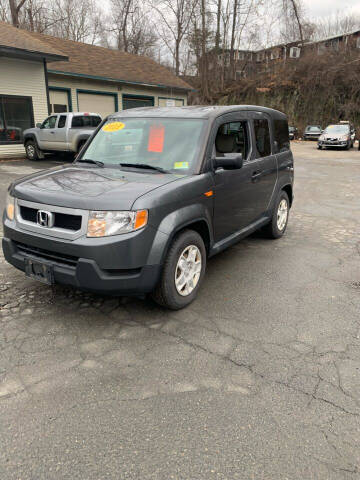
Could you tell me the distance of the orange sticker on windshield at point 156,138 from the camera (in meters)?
4.00

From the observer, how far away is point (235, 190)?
4.29m

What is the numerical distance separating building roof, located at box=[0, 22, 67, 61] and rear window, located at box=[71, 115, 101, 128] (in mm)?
3397

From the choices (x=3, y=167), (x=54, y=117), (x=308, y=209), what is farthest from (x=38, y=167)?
(x=308, y=209)

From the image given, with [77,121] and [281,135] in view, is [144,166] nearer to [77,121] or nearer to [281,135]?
[281,135]

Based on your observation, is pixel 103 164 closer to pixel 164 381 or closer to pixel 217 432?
pixel 164 381

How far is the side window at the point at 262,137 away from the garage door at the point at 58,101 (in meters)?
16.1

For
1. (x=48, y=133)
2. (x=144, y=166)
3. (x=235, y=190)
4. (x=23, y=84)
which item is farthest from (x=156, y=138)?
(x=23, y=84)

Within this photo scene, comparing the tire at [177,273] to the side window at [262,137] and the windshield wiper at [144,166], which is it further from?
the side window at [262,137]

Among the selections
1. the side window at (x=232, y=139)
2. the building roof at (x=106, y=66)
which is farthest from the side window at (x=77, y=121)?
the side window at (x=232, y=139)

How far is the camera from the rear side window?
5.58m

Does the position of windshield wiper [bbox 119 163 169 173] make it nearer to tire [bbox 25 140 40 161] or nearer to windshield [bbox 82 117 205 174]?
windshield [bbox 82 117 205 174]

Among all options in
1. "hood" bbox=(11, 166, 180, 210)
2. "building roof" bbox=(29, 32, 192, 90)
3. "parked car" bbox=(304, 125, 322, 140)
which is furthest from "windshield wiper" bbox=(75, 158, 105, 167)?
"parked car" bbox=(304, 125, 322, 140)

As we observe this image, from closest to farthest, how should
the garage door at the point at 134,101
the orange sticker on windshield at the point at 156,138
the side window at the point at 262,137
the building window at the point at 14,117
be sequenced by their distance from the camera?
1. the orange sticker on windshield at the point at 156,138
2. the side window at the point at 262,137
3. the building window at the point at 14,117
4. the garage door at the point at 134,101

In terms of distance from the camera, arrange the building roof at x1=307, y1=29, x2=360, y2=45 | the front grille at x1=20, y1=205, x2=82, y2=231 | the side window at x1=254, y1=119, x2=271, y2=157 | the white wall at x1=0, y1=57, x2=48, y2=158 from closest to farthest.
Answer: the front grille at x1=20, y1=205, x2=82, y2=231 → the side window at x1=254, y1=119, x2=271, y2=157 → the white wall at x1=0, y1=57, x2=48, y2=158 → the building roof at x1=307, y1=29, x2=360, y2=45
